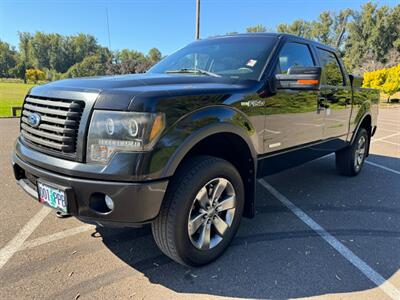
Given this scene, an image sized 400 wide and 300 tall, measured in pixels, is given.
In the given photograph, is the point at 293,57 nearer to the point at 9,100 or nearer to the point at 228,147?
the point at 228,147

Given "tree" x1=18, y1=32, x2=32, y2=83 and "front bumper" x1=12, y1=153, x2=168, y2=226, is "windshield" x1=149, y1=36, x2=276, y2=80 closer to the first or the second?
"front bumper" x1=12, y1=153, x2=168, y2=226

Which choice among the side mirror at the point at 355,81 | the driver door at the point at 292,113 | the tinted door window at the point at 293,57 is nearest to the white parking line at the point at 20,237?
the driver door at the point at 292,113

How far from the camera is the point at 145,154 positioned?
6.61ft

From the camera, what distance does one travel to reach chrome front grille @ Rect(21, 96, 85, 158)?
2145mm

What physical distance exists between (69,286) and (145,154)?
3.94ft

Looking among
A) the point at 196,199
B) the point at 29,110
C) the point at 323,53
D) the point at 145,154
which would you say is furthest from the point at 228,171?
the point at 323,53

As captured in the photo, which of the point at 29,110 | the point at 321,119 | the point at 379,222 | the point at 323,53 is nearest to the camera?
the point at 29,110

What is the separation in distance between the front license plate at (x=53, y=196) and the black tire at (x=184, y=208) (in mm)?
647

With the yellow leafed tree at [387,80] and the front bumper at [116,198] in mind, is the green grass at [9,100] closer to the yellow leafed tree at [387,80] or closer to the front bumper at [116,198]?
the front bumper at [116,198]

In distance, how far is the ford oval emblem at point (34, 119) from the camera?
2420 millimetres

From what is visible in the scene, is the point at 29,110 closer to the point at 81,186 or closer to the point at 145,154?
the point at 81,186

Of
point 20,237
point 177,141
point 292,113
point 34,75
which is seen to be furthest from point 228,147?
point 34,75

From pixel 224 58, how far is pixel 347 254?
7.51 feet

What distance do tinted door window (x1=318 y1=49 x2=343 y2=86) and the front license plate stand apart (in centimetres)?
342
